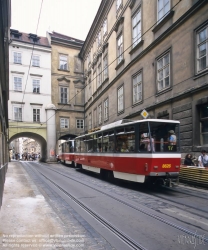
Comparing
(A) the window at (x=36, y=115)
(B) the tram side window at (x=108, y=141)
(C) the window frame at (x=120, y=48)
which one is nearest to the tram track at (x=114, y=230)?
(B) the tram side window at (x=108, y=141)

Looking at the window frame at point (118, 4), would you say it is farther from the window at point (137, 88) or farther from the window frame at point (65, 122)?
the window frame at point (65, 122)

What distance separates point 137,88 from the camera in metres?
19.8

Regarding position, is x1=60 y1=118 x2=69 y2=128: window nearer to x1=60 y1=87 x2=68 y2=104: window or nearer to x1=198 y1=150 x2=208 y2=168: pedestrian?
x1=60 y1=87 x2=68 y2=104: window

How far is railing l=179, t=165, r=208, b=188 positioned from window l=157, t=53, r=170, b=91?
19.3 ft

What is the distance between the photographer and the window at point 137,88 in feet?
63.1

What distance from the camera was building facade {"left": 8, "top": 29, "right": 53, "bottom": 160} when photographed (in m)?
35.0

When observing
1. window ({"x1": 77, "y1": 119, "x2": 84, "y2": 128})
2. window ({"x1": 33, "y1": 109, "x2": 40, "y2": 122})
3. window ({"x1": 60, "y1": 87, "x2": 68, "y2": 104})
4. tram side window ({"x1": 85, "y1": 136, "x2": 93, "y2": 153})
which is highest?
window ({"x1": 60, "y1": 87, "x2": 68, "y2": 104})

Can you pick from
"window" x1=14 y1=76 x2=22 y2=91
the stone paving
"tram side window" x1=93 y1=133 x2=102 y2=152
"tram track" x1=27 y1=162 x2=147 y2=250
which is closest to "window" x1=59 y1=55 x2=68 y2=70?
"window" x1=14 y1=76 x2=22 y2=91

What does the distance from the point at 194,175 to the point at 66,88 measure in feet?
100.0

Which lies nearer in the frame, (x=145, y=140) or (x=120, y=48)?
(x=145, y=140)

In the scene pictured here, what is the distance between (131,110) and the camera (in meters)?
20.6

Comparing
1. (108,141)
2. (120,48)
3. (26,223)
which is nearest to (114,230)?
(26,223)

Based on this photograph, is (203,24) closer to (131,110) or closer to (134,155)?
(134,155)

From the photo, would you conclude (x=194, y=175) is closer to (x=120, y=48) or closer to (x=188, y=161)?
(x=188, y=161)
